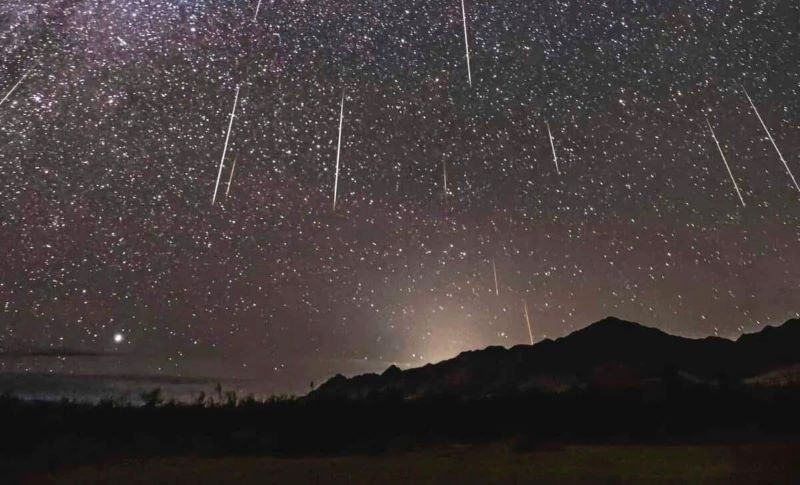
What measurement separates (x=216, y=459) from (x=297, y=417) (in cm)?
695

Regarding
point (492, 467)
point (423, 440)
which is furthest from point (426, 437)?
point (492, 467)

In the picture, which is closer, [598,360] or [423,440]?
[423,440]

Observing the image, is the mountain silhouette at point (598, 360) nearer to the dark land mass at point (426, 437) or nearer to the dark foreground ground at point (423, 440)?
the dark land mass at point (426, 437)

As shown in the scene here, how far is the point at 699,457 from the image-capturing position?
14898mm

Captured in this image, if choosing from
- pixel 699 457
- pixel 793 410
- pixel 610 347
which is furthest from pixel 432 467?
pixel 610 347

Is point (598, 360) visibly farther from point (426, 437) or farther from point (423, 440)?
point (423, 440)

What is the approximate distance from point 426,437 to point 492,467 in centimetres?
650

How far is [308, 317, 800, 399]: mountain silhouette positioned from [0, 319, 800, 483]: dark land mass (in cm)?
5236

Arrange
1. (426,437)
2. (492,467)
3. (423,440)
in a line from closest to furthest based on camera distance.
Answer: (492,467), (423,440), (426,437)

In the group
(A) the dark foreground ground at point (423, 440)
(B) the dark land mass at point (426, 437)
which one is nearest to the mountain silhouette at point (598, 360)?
(B) the dark land mass at point (426, 437)

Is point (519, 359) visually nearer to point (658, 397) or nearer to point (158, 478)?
point (658, 397)

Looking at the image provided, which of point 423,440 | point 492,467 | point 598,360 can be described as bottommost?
point 492,467

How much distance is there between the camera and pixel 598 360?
98188 millimetres

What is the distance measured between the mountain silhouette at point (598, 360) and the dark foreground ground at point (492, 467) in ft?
198
